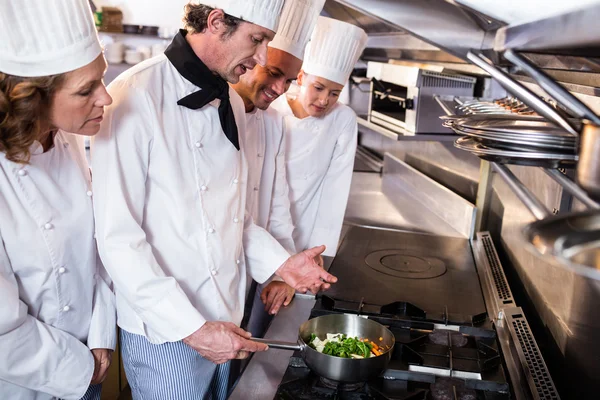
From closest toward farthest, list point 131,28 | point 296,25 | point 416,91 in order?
point 296,25
point 416,91
point 131,28

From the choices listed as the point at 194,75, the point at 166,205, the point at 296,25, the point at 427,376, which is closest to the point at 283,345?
the point at 427,376

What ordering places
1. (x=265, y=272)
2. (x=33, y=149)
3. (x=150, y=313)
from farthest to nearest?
(x=265, y=272), (x=150, y=313), (x=33, y=149)

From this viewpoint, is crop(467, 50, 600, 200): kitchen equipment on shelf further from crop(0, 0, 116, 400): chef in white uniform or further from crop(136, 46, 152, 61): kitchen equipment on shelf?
crop(136, 46, 152, 61): kitchen equipment on shelf

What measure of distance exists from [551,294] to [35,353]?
1242 millimetres

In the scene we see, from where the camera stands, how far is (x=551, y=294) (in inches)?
57.2

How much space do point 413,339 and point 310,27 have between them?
1074mm

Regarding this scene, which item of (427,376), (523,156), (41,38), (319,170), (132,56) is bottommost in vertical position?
(427,376)

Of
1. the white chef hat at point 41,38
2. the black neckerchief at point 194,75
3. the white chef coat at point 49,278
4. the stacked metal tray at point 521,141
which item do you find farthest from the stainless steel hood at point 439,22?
the white chef coat at point 49,278

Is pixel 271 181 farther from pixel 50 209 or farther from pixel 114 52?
pixel 114 52

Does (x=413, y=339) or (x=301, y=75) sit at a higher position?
(x=301, y=75)

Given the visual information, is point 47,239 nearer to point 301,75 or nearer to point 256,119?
point 256,119

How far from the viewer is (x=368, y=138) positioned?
14.0ft

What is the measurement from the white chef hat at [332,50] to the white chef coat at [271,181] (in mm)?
264

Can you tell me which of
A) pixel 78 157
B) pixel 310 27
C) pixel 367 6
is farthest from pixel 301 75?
pixel 78 157
